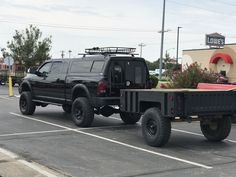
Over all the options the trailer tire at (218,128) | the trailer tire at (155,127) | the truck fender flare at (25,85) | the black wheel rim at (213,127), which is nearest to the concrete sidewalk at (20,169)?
the trailer tire at (155,127)

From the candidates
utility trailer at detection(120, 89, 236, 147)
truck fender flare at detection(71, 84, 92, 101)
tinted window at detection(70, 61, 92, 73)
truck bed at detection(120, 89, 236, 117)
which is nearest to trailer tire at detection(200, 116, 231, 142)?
utility trailer at detection(120, 89, 236, 147)

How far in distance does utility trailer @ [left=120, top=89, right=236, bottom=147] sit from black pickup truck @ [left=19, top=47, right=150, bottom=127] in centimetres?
145

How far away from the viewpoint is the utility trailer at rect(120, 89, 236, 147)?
916 cm

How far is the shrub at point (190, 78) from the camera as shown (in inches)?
728

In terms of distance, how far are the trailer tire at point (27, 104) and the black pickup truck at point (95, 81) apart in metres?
1.01

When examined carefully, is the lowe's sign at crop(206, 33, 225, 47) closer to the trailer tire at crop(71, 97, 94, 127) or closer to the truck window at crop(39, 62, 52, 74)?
the truck window at crop(39, 62, 52, 74)

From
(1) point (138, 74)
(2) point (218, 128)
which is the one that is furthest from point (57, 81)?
(2) point (218, 128)

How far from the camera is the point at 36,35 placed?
1900 inches

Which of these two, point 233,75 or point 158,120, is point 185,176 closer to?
point 158,120

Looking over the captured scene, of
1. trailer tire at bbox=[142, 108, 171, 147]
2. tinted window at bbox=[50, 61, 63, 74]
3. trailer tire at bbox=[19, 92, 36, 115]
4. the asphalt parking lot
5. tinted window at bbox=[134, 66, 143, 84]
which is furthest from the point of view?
trailer tire at bbox=[19, 92, 36, 115]

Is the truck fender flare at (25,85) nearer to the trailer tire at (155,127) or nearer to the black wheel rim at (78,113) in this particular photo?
the black wheel rim at (78,113)

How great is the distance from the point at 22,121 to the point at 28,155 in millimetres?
5224

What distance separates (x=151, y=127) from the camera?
9.80 metres

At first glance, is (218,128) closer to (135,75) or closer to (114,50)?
(135,75)
